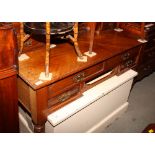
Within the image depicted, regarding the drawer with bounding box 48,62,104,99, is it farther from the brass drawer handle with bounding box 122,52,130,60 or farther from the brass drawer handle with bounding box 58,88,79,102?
the brass drawer handle with bounding box 122,52,130,60

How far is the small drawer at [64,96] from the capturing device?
1.95 m

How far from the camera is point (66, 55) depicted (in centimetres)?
212

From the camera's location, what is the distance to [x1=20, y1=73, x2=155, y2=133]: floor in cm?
289

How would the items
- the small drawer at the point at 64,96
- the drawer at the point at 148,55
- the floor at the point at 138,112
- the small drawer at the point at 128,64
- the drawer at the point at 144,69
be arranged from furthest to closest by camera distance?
the drawer at the point at 144,69 → the drawer at the point at 148,55 → the floor at the point at 138,112 → the small drawer at the point at 128,64 → the small drawer at the point at 64,96

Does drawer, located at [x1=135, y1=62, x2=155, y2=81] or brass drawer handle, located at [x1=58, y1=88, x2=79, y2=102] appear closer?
brass drawer handle, located at [x1=58, y1=88, x2=79, y2=102]

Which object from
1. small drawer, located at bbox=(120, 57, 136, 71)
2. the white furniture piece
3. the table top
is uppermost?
the table top

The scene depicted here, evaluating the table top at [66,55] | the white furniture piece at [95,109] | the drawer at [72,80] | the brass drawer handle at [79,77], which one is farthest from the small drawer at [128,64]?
the brass drawer handle at [79,77]

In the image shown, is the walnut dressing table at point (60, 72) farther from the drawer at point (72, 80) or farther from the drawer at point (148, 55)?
the drawer at point (148, 55)

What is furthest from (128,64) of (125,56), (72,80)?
(72,80)

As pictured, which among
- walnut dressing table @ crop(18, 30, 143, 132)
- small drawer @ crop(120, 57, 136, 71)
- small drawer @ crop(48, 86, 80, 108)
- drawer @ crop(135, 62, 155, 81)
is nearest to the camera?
walnut dressing table @ crop(18, 30, 143, 132)

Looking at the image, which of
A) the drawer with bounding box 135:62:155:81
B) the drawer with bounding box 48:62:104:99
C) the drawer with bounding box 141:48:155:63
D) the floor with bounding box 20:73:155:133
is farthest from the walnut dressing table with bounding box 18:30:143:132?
the drawer with bounding box 135:62:155:81

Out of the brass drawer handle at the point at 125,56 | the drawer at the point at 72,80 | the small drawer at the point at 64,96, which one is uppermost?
the brass drawer handle at the point at 125,56

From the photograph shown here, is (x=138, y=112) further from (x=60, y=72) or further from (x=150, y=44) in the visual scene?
(x=60, y=72)
